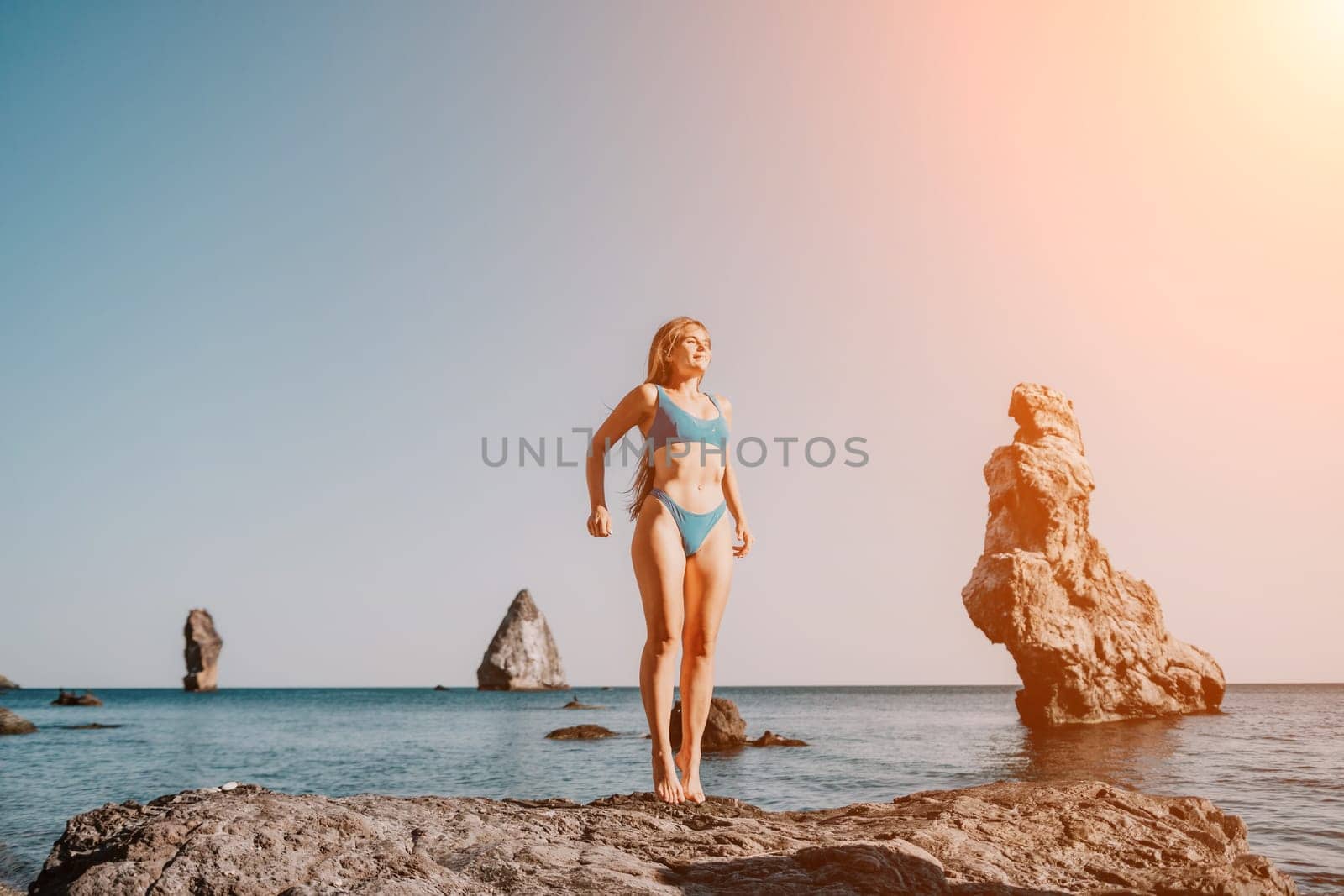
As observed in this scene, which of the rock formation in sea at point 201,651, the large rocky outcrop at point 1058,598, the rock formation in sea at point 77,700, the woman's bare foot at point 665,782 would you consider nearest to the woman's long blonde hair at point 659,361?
the woman's bare foot at point 665,782

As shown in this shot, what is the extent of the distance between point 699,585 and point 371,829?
7.98 ft

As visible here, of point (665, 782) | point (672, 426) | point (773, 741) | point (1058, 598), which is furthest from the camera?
point (1058, 598)

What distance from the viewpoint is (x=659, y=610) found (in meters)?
5.16

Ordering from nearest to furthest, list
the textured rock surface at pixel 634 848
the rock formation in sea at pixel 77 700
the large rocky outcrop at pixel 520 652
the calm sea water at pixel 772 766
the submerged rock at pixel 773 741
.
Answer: the textured rock surface at pixel 634 848 → the calm sea water at pixel 772 766 → the submerged rock at pixel 773 741 → the rock formation in sea at pixel 77 700 → the large rocky outcrop at pixel 520 652

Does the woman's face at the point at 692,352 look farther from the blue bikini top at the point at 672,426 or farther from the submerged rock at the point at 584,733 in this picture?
the submerged rock at the point at 584,733

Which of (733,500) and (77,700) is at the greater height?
(733,500)

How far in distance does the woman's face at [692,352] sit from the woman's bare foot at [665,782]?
227cm

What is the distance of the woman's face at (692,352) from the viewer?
219 inches

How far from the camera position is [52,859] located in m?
3.43

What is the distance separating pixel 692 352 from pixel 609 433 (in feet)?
2.39

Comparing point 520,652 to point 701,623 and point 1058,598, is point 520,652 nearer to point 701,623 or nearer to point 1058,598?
point 1058,598

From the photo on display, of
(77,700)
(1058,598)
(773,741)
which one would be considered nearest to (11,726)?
(773,741)

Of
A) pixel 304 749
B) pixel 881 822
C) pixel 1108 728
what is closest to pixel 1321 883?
pixel 881 822

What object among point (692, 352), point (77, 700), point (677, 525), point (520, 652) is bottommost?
point (77, 700)
